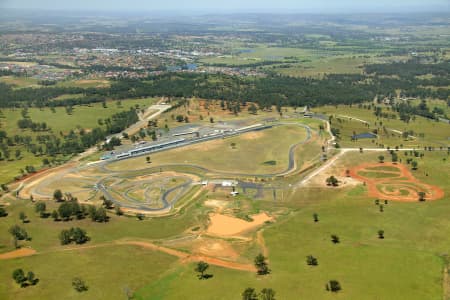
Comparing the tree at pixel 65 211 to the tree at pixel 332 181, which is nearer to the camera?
the tree at pixel 65 211

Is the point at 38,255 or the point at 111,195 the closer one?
the point at 38,255

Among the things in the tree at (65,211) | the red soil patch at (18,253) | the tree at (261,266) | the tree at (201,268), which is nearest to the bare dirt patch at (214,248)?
the tree at (261,266)

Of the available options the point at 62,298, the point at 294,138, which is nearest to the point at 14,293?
the point at 62,298

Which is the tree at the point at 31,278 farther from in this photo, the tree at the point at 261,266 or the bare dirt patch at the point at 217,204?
the bare dirt patch at the point at 217,204

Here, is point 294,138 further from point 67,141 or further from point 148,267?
point 148,267

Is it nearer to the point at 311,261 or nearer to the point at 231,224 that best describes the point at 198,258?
the point at 231,224

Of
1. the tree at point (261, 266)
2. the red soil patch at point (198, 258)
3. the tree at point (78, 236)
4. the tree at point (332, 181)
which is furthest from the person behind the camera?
the tree at point (332, 181)
